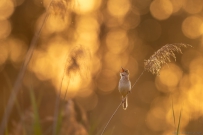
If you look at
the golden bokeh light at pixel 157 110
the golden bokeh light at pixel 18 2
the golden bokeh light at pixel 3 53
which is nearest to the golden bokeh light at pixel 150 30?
the golden bokeh light at pixel 157 110

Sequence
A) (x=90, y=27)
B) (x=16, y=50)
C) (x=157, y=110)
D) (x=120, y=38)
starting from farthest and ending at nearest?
(x=120, y=38) → (x=90, y=27) → (x=157, y=110) → (x=16, y=50)

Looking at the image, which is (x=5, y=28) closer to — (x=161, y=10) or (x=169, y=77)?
(x=161, y=10)

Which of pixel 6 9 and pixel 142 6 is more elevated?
pixel 6 9

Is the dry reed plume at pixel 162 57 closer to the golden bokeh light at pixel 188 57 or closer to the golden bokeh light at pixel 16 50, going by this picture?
the golden bokeh light at pixel 16 50

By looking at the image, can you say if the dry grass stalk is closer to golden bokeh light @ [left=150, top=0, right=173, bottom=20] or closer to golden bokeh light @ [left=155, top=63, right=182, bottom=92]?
golden bokeh light @ [left=155, top=63, right=182, bottom=92]

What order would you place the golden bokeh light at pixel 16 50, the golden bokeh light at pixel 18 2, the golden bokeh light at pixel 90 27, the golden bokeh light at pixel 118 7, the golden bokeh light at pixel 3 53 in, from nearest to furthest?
the golden bokeh light at pixel 3 53 < the golden bokeh light at pixel 16 50 < the golden bokeh light at pixel 18 2 < the golden bokeh light at pixel 90 27 < the golden bokeh light at pixel 118 7

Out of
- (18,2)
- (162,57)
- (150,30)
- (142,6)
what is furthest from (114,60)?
(162,57)

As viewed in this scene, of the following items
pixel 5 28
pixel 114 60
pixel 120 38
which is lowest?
pixel 114 60
